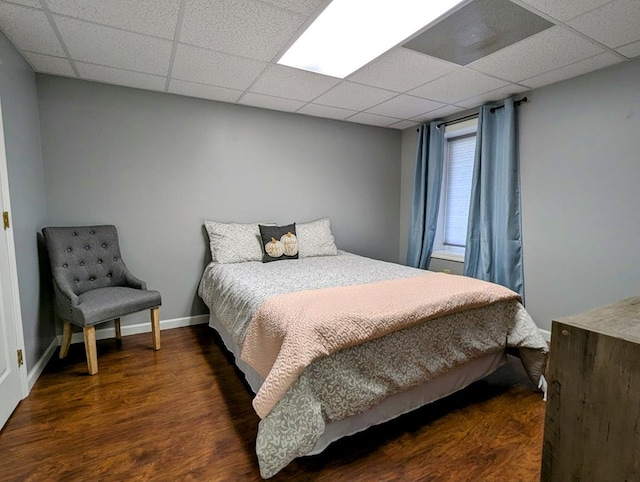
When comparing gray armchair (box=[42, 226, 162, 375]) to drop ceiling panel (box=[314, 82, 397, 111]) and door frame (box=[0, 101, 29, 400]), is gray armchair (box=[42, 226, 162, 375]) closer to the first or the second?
door frame (box=[0, 101, 29, 400])

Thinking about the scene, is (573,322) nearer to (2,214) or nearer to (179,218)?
(2,214)

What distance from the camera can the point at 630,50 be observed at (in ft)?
7.03

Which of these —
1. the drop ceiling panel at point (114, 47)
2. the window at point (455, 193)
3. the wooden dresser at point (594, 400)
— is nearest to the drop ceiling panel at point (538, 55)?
the window at point (455, 193)

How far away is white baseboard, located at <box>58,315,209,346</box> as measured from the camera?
2.76 m

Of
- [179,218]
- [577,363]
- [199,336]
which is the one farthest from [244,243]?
[577,363]

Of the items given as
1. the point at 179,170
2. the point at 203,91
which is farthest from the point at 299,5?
the point at 179,170

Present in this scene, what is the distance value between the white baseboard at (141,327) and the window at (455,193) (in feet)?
9.41

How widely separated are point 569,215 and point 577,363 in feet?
7.10

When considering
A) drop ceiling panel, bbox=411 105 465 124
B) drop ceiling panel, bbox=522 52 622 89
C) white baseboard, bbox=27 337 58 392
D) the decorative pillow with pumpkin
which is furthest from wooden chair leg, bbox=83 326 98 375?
drop ceiling panel, bbox=522 52 622 89

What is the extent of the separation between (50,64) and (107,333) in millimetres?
2196

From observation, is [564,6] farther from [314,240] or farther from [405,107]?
[314,240]

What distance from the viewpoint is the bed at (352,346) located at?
1.33 metres

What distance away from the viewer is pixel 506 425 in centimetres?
172

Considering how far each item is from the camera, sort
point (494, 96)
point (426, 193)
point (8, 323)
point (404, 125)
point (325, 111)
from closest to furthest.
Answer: point (8, 323), point (494, 96), point (325, 111), point (426, 193), point (404, 125)
